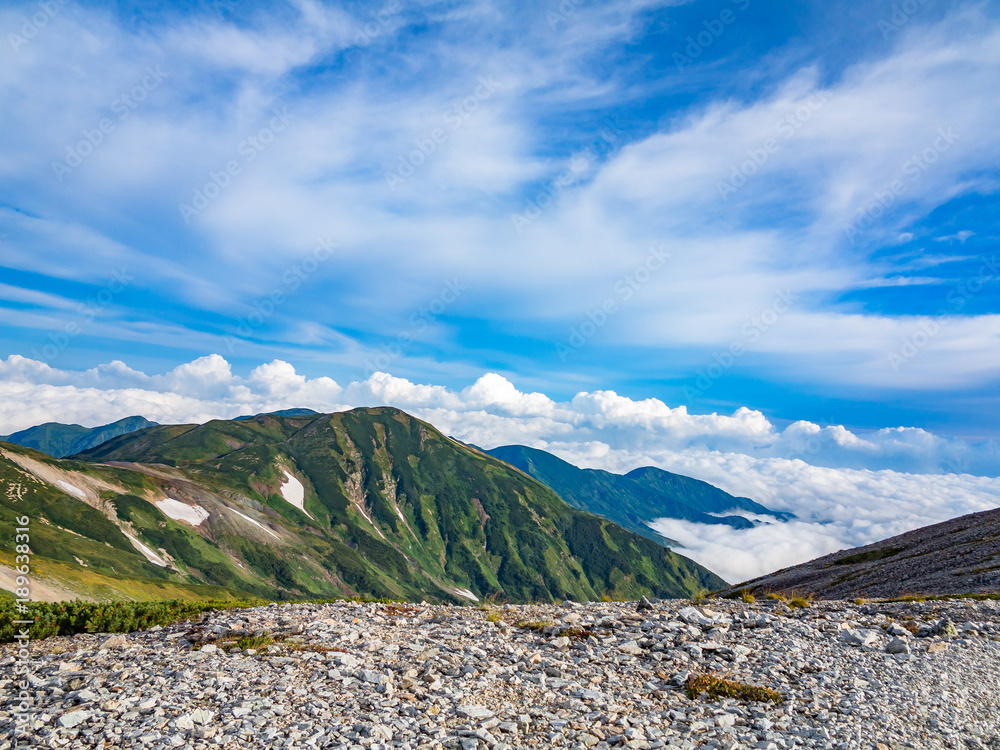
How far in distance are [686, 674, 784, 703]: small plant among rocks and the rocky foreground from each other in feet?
0.72

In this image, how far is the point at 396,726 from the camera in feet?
37.1

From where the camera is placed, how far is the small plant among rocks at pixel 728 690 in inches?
546

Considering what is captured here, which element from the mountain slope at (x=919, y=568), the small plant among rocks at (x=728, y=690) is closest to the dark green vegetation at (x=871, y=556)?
the mountain slope at (x=919, y=568)

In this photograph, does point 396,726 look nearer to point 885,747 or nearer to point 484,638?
point 484,638

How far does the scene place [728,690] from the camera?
46.6 ft

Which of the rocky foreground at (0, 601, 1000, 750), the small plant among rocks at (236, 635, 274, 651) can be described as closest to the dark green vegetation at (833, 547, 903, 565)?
the rocky foreground at (0, 601, 1000, 750)

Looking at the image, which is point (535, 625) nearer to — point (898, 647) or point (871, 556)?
point (898, 647)

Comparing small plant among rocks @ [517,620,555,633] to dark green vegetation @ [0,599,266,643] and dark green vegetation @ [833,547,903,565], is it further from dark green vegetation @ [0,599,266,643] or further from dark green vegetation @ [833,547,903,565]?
dark green vegetation @ [833,547,903,565]

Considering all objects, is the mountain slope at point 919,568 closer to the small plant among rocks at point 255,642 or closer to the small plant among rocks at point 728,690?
the small plant among rocks at point 728,690

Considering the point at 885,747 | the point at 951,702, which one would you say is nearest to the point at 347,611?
the point at 885,747

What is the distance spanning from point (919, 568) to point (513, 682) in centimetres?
5701

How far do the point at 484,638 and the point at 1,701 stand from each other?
508 inches

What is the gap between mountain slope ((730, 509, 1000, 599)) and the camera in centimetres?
4047

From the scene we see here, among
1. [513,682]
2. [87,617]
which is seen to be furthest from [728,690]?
[87,617]
